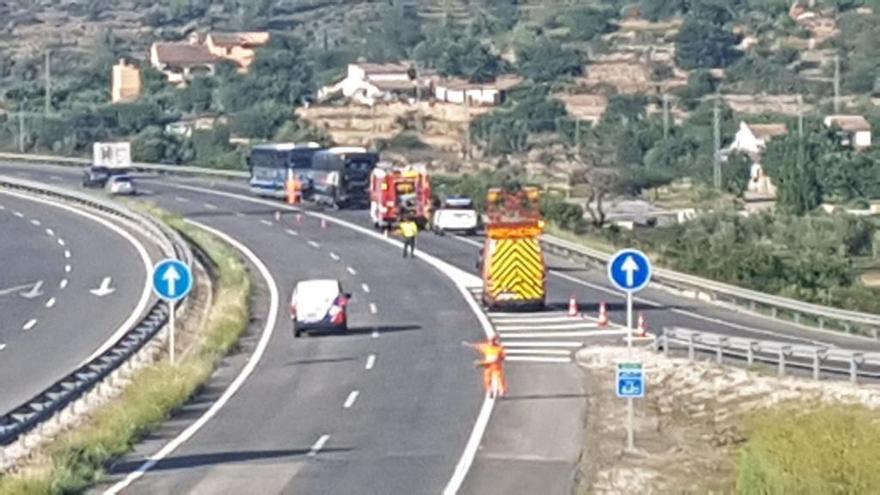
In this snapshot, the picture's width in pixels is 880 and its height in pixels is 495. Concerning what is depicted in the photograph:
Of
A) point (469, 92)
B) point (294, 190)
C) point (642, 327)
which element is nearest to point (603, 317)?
point (642, 327)

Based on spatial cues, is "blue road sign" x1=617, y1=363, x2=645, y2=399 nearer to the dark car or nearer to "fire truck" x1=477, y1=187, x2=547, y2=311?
"fire truck" x1=477, y1=187, x2=547, y2=311

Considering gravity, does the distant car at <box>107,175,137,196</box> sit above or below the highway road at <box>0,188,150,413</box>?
above

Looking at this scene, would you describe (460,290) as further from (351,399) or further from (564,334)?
(351,399)

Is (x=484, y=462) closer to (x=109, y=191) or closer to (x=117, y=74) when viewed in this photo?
(x=109, y=191)

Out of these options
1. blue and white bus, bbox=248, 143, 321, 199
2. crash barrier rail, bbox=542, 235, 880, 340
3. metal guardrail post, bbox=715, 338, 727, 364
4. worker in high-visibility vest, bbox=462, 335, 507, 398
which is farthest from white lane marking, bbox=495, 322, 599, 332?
blue and white bus, bbox=248, 143, 321, 199

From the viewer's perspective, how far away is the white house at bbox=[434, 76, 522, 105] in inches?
5541

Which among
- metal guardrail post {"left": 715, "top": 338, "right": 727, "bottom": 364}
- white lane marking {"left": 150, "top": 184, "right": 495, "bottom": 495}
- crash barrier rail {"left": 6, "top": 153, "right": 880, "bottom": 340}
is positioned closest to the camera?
white lane marking {"left": 150, "top": 184, "right": 495, "bottom": 495}

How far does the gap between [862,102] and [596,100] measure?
1605 centimetres

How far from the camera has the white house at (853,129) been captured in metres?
112

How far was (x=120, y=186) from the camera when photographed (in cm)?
8375

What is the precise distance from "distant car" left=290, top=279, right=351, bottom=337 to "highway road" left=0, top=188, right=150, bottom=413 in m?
3.70

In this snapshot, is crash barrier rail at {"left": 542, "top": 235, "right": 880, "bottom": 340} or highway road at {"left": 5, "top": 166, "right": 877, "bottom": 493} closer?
highway road at {"left": 5, "top": 166, "right": 877, "bottom": 493}

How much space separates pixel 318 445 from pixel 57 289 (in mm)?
27663

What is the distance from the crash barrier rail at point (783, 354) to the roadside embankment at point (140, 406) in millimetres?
7734
